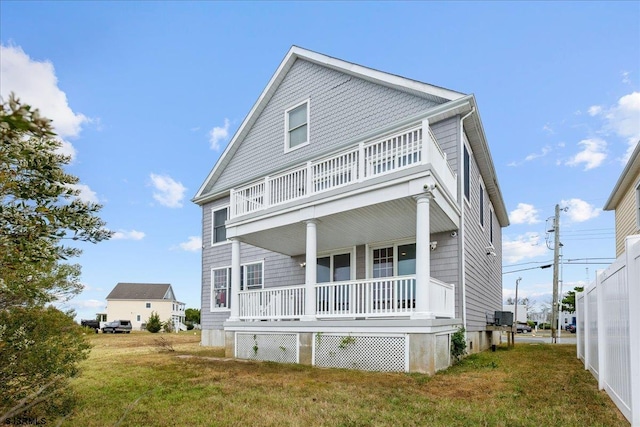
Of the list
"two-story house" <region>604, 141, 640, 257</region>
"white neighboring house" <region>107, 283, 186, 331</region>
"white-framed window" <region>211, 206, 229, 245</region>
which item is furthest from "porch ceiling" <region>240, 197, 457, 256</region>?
"white neighboring house" <region>107, 283, 186, 331</region>

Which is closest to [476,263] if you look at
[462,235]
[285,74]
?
[462,235]

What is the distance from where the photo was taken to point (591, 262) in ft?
100.0

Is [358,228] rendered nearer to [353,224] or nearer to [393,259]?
[353,224]

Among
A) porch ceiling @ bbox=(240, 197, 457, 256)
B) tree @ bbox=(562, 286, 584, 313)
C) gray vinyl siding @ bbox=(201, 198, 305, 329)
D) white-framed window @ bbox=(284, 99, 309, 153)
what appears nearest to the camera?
porch ceiling @ bbox=(240, 197, 457, 256)

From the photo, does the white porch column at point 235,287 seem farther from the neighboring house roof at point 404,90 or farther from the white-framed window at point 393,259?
the neighboring house roof at point 404,90

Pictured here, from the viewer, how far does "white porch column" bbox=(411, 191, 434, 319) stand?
7.91 metres

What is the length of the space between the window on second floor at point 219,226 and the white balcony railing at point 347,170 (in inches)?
184

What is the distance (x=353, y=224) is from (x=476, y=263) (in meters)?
4.81

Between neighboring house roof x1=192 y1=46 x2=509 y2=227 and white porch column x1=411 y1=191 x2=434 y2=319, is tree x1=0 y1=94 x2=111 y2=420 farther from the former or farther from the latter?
neighboring house roof x1=192 y1=46 x2=509 y2=227

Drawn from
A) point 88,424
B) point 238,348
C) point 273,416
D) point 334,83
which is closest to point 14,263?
point 88,424

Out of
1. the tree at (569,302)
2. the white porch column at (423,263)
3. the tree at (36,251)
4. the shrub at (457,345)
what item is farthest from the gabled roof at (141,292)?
the tree at (36,251)

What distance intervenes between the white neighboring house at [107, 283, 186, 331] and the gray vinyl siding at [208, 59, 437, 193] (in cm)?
4315

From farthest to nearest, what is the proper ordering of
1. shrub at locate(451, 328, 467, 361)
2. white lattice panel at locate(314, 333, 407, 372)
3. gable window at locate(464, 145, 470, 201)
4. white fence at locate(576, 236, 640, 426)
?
gable window at locate(464, 145, 470, 201) < shrub at locate(451, 328, 467, 361) < white lattice panel at locate(314, 333, 407, 372) < white fence at locate(576, 236, 640, 426)

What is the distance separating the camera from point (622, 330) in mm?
4844
